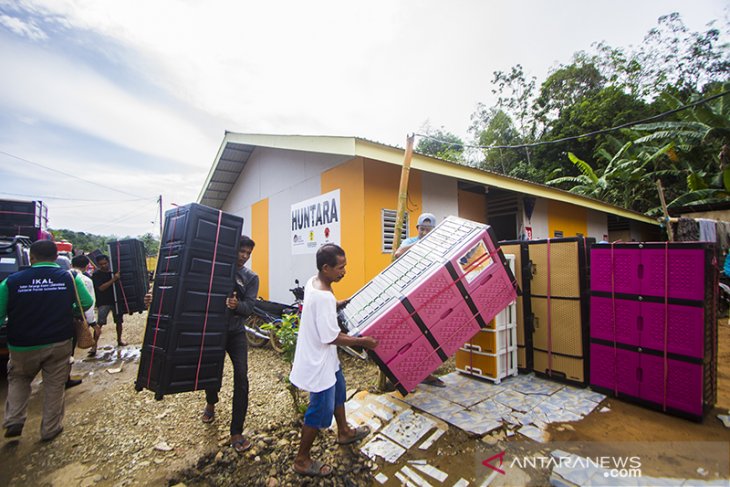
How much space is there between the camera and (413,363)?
2611 millimetres

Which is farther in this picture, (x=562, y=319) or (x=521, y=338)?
(x=521, y=338)

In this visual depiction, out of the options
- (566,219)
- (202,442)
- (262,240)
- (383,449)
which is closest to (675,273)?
(383,449)

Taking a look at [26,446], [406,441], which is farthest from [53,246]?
[406,441]

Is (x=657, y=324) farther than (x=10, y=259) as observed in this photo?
No

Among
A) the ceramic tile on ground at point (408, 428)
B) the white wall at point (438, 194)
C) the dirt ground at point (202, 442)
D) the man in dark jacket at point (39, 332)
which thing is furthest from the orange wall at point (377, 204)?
the man in dark jacket at point (39, 332)

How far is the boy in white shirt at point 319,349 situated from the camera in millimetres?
2250

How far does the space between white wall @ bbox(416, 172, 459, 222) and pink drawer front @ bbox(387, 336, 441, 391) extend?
393cm

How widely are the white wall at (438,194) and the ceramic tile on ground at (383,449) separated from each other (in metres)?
4.28

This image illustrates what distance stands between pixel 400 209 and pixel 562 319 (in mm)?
2312

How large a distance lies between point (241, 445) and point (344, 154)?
12.0ft

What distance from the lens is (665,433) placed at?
107 inches

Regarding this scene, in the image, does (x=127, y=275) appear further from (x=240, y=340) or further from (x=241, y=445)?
(x=241, y=445)

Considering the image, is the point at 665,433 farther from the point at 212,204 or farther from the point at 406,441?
the point at 212,204

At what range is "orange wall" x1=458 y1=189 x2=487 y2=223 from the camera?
26.9 feet
